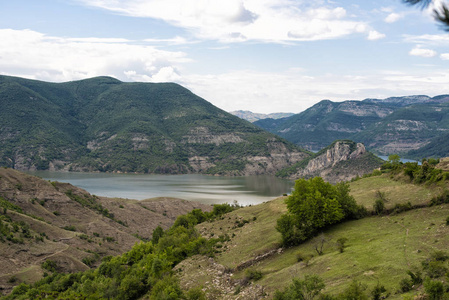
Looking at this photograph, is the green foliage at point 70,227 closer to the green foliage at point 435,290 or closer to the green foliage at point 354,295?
the green foliage at point 354,295

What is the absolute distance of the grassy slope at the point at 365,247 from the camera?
2517 cm

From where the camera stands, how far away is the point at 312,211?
40094mm

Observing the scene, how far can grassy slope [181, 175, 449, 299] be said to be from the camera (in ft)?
82.6

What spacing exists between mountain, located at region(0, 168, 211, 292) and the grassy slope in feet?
103

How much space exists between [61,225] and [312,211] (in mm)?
60499

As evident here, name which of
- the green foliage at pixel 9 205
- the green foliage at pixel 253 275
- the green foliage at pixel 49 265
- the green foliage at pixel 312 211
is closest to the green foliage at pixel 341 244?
the green foliage at pixel 312 211

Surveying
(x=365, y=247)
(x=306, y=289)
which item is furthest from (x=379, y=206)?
(x=306, y=289)

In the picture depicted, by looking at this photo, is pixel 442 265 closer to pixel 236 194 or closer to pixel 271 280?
pixel 271 280

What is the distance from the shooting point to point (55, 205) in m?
85.2

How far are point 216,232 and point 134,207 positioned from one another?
5838 cm

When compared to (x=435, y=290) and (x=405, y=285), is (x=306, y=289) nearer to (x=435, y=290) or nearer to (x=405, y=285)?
(x=405, y=285)

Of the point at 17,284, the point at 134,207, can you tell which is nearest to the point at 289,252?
the point at 17,284

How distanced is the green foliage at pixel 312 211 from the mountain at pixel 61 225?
1586 inches

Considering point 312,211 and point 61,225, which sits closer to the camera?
point 312,211
